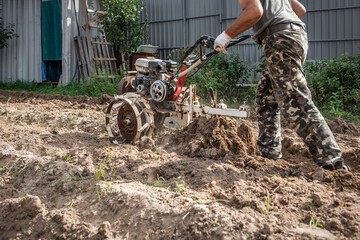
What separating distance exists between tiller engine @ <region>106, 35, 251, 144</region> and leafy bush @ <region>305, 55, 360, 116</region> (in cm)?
353

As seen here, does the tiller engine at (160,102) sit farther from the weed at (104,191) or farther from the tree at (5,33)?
the tree at (5,33)

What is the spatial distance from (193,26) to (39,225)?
30.2 ft

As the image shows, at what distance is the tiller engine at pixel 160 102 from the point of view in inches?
176

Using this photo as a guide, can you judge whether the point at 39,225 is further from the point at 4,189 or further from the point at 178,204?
the point at 178,204

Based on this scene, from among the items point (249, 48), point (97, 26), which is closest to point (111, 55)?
point (97, 26)

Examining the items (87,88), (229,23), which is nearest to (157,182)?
(87,88)

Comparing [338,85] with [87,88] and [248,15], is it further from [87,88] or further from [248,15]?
[87,88]

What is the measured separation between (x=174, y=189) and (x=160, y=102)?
5.80 ft

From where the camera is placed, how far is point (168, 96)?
15.4ft

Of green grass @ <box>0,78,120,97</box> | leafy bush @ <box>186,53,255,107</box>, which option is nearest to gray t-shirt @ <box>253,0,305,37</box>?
leafy bush @ <box>186,53,255,107</box>

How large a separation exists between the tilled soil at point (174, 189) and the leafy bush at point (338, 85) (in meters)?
2.66

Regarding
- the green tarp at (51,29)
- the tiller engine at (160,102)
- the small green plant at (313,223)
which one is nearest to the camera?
the small green plant at (313,223)

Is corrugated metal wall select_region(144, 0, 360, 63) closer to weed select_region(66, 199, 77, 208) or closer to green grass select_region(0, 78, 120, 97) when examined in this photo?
→ green grass select_region(0, 78, 120, 97)

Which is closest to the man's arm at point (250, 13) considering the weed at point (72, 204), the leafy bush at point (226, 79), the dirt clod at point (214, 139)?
the dirt clod at point (214, 139)
